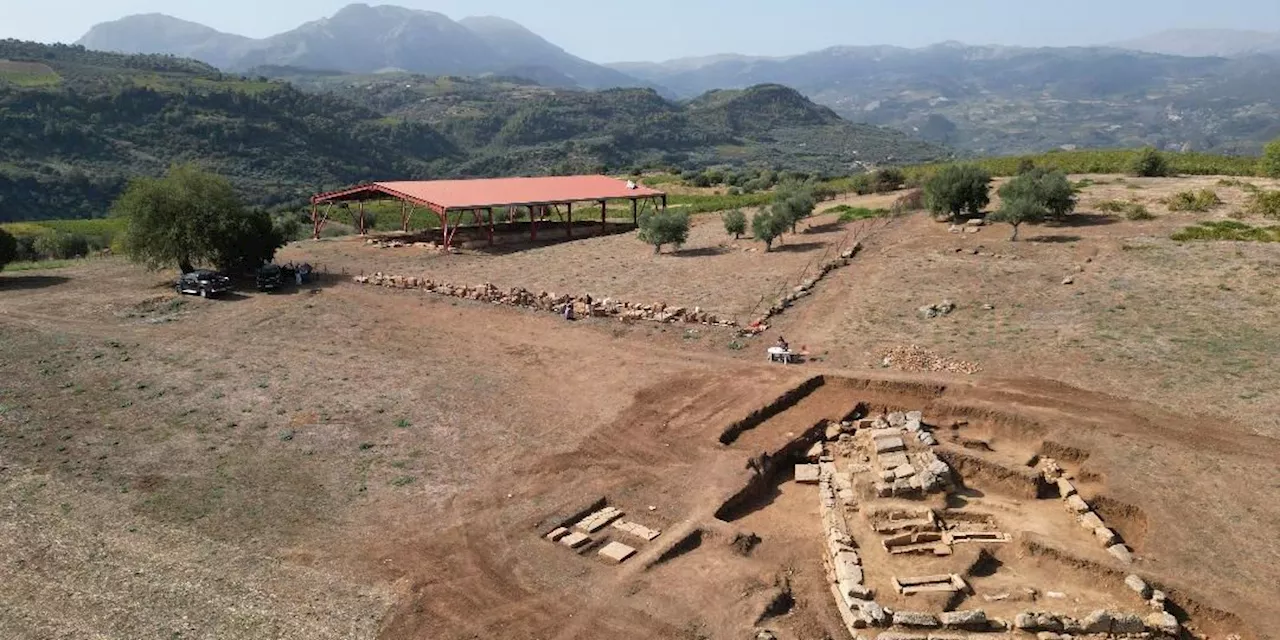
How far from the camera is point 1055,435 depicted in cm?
2095

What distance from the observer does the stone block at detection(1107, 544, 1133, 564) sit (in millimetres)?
15766

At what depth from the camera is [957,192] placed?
44.3m

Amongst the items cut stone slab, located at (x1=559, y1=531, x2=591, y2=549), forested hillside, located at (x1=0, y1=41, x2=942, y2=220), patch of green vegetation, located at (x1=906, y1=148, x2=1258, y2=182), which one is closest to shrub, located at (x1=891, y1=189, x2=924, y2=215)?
patch of green vegetation, located at (x1=906, y1=148, x2=1258, y2=182)

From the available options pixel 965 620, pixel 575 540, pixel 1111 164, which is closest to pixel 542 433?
pixel 575 540

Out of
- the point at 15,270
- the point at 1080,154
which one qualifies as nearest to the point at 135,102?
the point at 15,270

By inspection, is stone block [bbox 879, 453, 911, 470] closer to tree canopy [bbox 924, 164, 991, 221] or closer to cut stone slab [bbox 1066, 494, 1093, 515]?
cut stone slab [bbox 1066, 494, 1093, 515]

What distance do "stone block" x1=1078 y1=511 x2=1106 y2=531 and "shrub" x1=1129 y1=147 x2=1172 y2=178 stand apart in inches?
1946

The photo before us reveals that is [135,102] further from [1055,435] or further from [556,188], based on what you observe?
[1055,435]

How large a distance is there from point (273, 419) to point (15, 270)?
3399 cm

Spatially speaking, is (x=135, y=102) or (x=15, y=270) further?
(x=135, y=102)

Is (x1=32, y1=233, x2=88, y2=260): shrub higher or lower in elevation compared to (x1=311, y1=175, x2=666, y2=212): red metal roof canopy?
lower

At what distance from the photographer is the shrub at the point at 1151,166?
56969mm

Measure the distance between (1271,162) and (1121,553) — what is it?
53.7 m

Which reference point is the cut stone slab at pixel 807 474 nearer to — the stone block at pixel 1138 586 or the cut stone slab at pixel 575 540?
the cut stone slab at pixel 575 540
